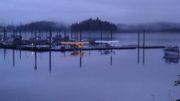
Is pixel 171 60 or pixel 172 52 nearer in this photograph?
pixel 171 60

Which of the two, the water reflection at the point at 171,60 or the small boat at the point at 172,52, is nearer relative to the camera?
the water reflection at the point at 171,60

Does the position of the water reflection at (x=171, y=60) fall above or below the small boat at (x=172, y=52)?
below

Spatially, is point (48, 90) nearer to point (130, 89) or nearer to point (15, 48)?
point (130, 89)

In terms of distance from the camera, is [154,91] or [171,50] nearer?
[154,91]

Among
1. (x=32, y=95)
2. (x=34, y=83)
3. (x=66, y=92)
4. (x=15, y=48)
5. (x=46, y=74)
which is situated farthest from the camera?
(x=15, y=48)

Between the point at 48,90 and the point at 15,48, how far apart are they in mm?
20012

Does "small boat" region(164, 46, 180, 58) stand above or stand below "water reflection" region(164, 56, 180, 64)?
above

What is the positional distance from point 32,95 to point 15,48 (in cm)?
2088

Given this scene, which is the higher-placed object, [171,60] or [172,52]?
[172,52]

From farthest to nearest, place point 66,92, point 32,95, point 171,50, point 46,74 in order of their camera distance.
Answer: point 171,50
point 46,74
point 66,92
point 32,95

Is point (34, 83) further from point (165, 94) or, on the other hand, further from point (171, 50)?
point (171, 50)

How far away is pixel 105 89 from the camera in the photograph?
10773mm

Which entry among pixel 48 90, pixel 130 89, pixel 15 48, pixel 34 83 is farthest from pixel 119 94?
pixel 15 48

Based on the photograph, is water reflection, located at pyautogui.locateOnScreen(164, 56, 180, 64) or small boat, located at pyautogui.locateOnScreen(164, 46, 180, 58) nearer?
water reflection, located at pyautogui.locateOnScreen(164, 56, 180, 64)
